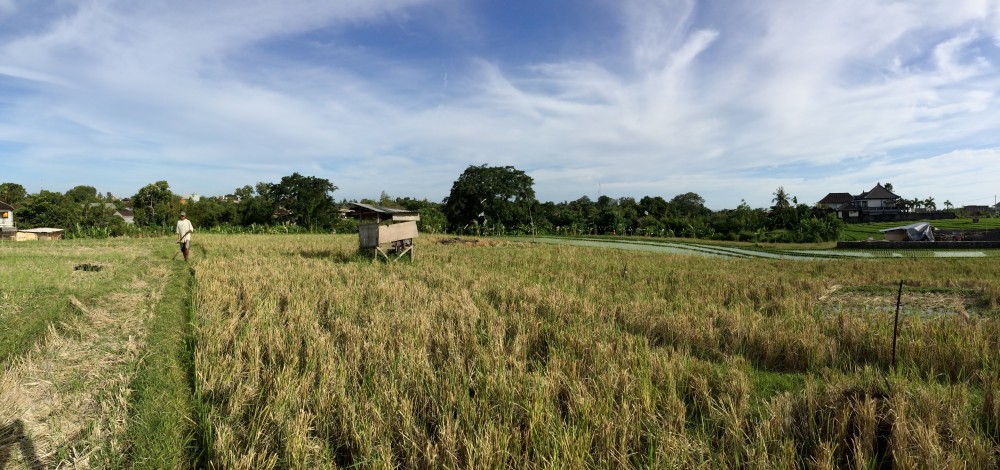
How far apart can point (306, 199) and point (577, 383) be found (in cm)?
4379

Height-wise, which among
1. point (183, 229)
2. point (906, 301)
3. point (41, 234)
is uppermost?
point (183, 229)

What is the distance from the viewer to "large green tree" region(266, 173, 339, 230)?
43219 mm

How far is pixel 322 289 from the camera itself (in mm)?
8680

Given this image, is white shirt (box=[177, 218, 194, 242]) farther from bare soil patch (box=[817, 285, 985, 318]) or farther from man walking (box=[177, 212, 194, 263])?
bare soil patch (box=[817, 285, 985, 318])

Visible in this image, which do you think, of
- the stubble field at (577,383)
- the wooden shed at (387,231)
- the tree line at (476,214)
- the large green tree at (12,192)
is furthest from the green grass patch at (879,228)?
the large green tree at (12,192)

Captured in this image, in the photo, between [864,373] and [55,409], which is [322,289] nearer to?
[55,409]

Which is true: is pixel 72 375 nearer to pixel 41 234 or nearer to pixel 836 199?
pixel 41 234

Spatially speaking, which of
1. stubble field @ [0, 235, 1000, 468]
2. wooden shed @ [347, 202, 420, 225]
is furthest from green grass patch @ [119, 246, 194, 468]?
wooden shed @ [347, 202, 420, 225]

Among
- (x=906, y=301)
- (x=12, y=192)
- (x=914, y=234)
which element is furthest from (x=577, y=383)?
(x=12, y=192)

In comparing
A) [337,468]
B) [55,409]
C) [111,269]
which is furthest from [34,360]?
[111,269]

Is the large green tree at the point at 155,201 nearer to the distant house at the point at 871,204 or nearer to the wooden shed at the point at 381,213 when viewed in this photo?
the wooden shed at the point at 381,213

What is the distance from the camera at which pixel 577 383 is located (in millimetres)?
3881

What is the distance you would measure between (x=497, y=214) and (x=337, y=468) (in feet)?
139

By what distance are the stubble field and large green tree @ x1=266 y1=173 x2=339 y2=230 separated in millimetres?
37716
